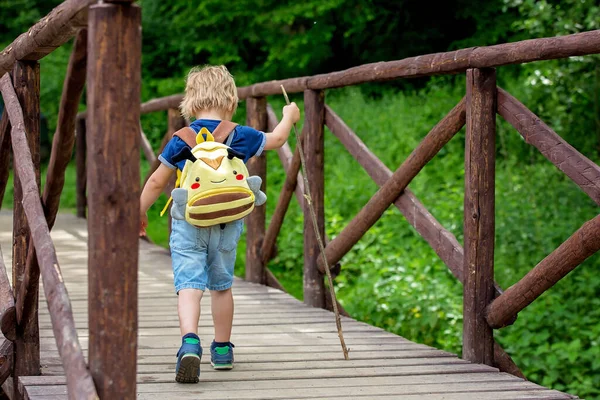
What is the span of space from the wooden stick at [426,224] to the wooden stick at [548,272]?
0.12m

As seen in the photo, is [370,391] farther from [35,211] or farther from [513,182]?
[513,182]

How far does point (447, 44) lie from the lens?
1554 centimetres

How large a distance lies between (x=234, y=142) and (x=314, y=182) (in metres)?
1.66

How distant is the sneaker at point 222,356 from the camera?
155 inches

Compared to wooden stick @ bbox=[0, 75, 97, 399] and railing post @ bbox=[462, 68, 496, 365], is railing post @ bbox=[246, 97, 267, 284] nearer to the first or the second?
railing post @ bbox=[462, 68, 496, 365]

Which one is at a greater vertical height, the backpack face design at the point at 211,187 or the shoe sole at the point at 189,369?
the backpack face design at the point at 211,187

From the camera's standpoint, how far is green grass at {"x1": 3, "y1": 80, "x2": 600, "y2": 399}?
7.40m

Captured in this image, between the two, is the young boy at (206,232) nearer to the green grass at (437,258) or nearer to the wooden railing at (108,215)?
the wooden railing at (108,215)

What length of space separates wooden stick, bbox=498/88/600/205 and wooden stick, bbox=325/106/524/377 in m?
0.60

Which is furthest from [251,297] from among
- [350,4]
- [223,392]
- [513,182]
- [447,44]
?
[447,44]

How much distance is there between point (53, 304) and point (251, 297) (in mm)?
3006

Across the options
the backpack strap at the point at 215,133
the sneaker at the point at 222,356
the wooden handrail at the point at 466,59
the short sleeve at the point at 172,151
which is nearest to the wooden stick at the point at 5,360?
the sneaker at the point at 222,356

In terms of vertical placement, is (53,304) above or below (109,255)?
below

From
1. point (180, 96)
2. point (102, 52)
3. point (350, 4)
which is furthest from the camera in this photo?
point (350, 4)
